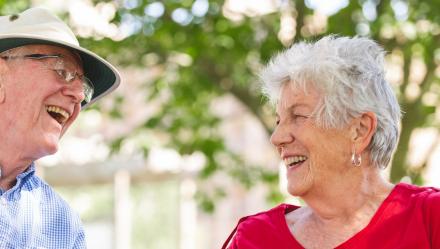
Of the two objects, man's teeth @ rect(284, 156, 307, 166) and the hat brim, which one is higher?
the hat brim

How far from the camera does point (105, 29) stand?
6840 millimetres

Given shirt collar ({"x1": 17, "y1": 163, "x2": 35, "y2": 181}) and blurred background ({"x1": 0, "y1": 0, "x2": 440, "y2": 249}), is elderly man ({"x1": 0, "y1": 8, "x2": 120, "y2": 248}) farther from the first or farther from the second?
blurred background ({"x1": 0, "y1": 0, "x2": 440, "y2": 249})

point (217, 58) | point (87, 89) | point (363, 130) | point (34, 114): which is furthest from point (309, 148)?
point (217, 58)

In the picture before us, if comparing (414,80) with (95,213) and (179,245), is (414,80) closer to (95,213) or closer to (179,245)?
(95,213)

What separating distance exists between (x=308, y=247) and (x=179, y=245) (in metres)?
13.9

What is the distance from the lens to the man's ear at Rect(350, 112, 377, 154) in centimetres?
283

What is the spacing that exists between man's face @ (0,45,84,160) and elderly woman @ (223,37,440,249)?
72cm

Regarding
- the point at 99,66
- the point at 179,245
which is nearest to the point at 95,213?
the point at 179,245

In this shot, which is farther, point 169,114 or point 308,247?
point 169,114

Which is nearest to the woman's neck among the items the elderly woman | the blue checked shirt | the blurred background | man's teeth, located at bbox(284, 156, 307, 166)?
the elderly woman

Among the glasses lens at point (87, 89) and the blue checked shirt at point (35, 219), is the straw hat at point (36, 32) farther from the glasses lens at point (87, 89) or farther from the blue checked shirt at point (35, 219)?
the blue checked shirt at point (35, 219)

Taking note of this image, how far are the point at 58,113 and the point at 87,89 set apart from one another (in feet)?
0.61

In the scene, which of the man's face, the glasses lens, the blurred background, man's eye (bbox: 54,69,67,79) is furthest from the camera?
the blurred background

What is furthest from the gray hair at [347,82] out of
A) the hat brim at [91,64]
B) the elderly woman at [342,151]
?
the hat brim at [91,64]
